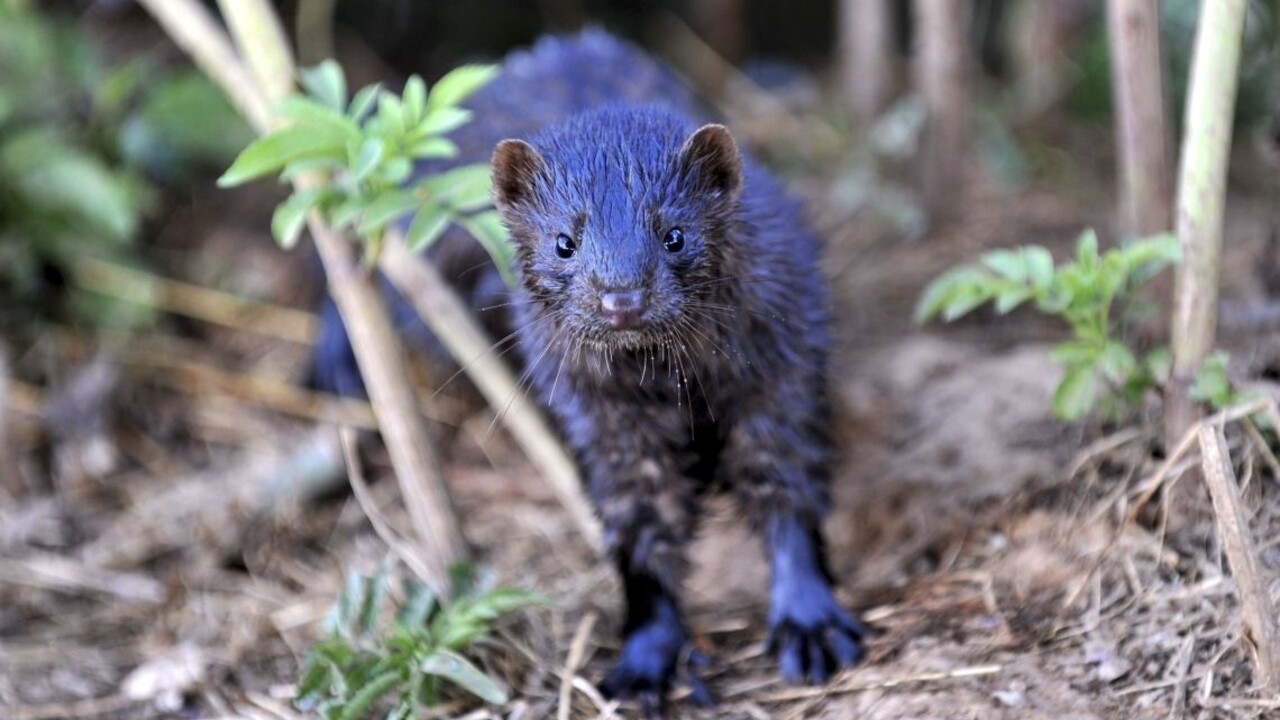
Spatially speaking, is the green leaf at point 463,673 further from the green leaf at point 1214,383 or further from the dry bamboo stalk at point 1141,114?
the dry bamboo stalk at point 1141,114

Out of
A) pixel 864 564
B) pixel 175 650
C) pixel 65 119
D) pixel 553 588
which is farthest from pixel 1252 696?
pixel 65 119

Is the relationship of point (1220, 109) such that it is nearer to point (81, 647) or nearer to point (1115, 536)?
point (1115, 536)

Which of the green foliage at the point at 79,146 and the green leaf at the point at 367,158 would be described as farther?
the green foliage at the point at 79,146

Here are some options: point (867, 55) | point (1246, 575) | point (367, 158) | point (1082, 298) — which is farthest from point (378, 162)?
point (867, 55)

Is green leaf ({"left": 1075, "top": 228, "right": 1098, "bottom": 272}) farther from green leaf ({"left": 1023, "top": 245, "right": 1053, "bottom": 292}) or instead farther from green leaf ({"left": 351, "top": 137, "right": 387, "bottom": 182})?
green leaf ({"left": 351, "top": 137, "right": 387, "bottom": 182})

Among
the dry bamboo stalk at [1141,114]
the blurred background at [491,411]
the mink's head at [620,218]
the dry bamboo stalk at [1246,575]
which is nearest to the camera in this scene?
the dry bamboo stalk at [1246,575]

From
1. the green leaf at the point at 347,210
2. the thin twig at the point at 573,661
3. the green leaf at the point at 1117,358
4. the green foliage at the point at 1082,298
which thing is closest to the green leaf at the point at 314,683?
the thin twig at the point at 573,661

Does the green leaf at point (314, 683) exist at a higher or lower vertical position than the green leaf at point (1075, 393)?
lower

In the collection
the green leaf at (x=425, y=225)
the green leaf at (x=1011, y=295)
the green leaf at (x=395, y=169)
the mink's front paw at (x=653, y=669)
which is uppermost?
the green leaf at (x=395, y=169)
